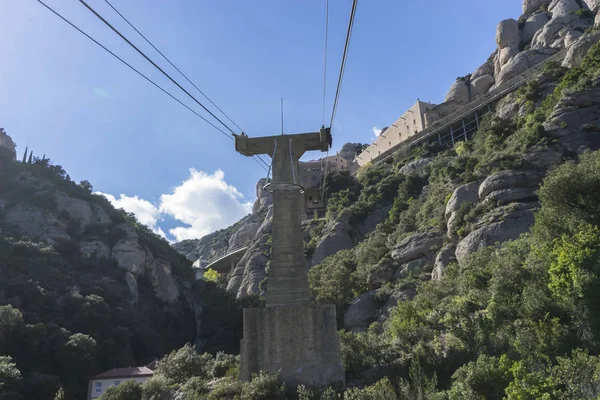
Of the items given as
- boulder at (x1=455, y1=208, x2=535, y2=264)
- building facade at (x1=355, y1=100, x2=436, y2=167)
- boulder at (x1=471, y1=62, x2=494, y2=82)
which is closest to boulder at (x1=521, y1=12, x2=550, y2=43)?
boulder at (x1=471, y1=62, x2=494, y2=82)

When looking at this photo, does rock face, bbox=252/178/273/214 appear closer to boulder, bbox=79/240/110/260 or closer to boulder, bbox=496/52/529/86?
boulder, bbox=79/240/110/260

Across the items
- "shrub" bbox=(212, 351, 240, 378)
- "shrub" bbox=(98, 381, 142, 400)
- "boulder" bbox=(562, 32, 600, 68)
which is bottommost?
"shrub" bbox=(98, 381, 142, 400)

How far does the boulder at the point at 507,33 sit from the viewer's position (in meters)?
71.3

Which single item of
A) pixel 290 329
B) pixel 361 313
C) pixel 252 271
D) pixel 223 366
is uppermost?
pixel 252 271

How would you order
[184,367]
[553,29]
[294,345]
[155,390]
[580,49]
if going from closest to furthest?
[294,345]
[155,390]
[184,367]
[580,49]
[553,29]

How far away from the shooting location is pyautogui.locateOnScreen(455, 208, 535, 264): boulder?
25.4 m

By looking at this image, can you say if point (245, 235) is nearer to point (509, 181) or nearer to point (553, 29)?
point (553, 29)

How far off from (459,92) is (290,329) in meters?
71.0

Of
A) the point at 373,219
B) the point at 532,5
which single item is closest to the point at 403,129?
the point at 373,219

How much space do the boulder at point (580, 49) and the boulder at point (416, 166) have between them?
58.8 ft

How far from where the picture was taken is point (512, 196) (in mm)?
28484

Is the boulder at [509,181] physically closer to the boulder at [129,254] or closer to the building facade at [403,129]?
the building facade at [403,129]

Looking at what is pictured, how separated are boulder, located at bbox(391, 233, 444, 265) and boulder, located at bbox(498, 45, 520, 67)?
4860 centimetres

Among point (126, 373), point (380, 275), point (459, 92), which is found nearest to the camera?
point (380, 275)
